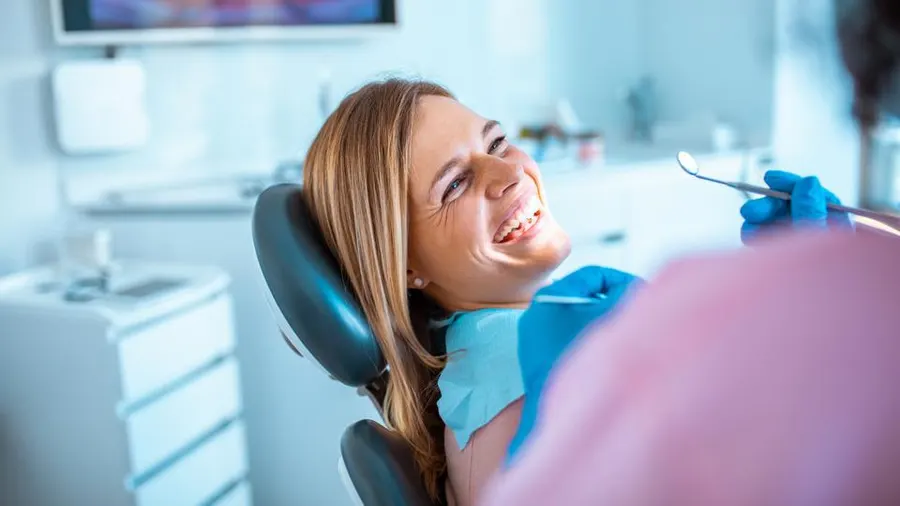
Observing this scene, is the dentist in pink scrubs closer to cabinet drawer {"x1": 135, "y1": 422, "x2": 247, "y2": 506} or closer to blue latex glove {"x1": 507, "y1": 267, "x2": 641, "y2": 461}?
blue latex glove {"x1": 507, "y1": 267, "x2": 641, "y2": 461}

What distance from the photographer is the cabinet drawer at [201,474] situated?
5.70 ft

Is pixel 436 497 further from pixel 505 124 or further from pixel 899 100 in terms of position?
pixel 505 124

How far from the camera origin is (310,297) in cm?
103

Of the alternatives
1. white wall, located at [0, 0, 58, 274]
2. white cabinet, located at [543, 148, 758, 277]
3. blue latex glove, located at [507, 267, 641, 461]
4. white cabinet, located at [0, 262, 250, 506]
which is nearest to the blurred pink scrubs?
blue latex glove, located at [507, 267, 641, 461]

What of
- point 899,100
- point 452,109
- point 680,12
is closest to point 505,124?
point 680,12

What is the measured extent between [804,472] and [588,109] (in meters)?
2.71

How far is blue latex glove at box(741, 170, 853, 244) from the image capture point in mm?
991

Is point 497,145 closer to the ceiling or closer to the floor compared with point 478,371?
closer to the ceiling

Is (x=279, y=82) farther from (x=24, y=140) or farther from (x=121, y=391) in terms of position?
(x=121, y=391)

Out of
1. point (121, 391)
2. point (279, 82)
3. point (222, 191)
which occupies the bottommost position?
point (121, 391)

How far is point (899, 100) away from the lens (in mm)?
496

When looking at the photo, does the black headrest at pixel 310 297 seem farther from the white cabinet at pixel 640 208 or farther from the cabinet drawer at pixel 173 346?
the white cabinet at pixel 640 208

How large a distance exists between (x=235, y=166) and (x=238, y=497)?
92 cm

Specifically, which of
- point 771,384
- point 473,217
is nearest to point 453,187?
point 473,217
